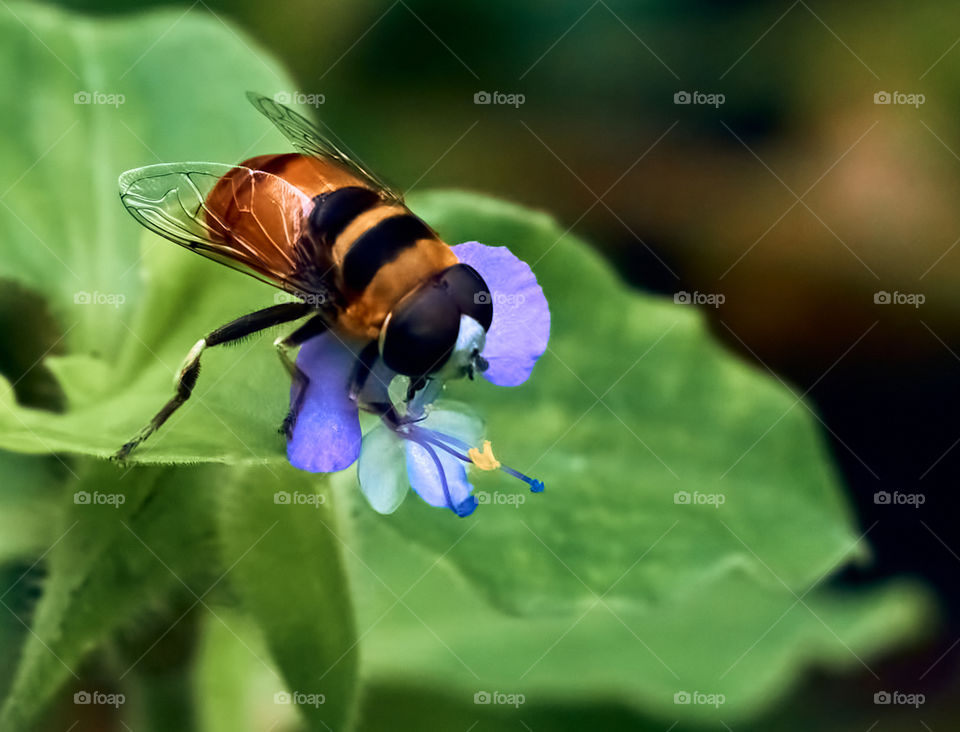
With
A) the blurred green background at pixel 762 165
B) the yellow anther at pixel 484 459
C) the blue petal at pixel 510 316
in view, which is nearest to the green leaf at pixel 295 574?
the yellow anther at pixel 484 459

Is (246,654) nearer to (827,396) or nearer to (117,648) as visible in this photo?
(117,648)

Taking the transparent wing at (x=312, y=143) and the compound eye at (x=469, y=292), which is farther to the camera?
the transparent wing at (x=312, y=143)

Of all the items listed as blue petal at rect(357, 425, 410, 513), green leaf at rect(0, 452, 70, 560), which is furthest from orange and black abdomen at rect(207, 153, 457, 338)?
green leaf at rect(0, 452, 70, 560)

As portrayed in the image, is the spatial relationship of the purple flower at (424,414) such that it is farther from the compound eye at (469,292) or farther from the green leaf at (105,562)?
the green leaf at (105,562)

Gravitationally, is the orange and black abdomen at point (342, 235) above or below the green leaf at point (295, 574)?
above

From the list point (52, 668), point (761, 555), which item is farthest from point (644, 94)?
point (52, 668)

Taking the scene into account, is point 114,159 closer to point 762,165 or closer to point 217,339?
point 217,339

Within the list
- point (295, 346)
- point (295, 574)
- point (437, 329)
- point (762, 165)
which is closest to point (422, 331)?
point (437, 329)

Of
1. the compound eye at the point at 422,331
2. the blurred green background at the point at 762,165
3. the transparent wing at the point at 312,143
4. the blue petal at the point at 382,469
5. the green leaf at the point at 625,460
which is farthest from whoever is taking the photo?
the blurred green background at the point at 762,165
